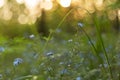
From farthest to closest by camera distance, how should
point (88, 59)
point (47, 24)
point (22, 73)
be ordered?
1. point (47, 24)
2. point (22, 73)
3. point (88, 59)

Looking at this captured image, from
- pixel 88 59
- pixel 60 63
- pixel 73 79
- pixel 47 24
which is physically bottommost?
pixel 73 79

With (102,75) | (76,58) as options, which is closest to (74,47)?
(76,58)

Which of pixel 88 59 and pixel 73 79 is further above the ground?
pixel 88 59

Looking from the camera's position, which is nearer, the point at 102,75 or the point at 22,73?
the point at 102,75

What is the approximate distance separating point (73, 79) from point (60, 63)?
246mm

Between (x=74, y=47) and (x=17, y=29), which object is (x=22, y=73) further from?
(x=17, y=29)

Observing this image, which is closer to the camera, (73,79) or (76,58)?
(73,79)

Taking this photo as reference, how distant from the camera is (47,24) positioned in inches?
989

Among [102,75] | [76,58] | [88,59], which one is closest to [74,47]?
[76,58]

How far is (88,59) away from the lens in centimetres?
413

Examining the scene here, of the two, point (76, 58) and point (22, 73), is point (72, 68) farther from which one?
point (22, 73)

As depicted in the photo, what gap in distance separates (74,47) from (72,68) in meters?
0.21

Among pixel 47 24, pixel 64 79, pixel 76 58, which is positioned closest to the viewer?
pixel 64 79

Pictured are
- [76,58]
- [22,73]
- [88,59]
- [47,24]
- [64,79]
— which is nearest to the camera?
[64,79]
